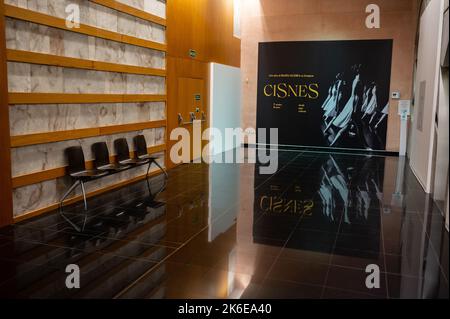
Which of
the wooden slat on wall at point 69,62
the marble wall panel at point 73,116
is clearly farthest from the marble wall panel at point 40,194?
the wooden slat on wall at point 69,62

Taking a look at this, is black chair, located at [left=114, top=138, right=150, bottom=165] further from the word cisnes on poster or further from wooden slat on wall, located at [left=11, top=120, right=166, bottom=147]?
the word cisnes on poster

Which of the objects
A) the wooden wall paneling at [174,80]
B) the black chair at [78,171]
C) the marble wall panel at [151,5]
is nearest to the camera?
the black chair at [78,171]

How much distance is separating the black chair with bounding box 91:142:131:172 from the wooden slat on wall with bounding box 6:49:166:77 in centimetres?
113

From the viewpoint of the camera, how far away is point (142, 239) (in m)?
4.60

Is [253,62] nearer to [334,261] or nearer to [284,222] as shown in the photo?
[284,222]

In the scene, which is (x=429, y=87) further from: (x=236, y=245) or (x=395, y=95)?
(x=236, y=245)

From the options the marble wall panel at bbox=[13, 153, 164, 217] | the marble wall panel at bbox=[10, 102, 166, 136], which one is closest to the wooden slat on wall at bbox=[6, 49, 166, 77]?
the marble wall panel at bbox=[10, 102, 166, 136]

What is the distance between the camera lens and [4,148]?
4824mm

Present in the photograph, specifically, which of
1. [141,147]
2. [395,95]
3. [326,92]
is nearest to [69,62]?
[141,147]

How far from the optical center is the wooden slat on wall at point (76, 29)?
16.0 ft

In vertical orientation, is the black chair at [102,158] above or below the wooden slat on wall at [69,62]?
below

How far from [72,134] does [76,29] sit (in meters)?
1.41

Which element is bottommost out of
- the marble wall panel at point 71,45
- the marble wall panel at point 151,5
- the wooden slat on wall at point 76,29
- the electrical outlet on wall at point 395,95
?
the electrical outlet on wall at point 395,95

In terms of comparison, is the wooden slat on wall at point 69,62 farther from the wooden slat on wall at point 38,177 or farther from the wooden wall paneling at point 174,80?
the wooden slat on wall at point 38,177
